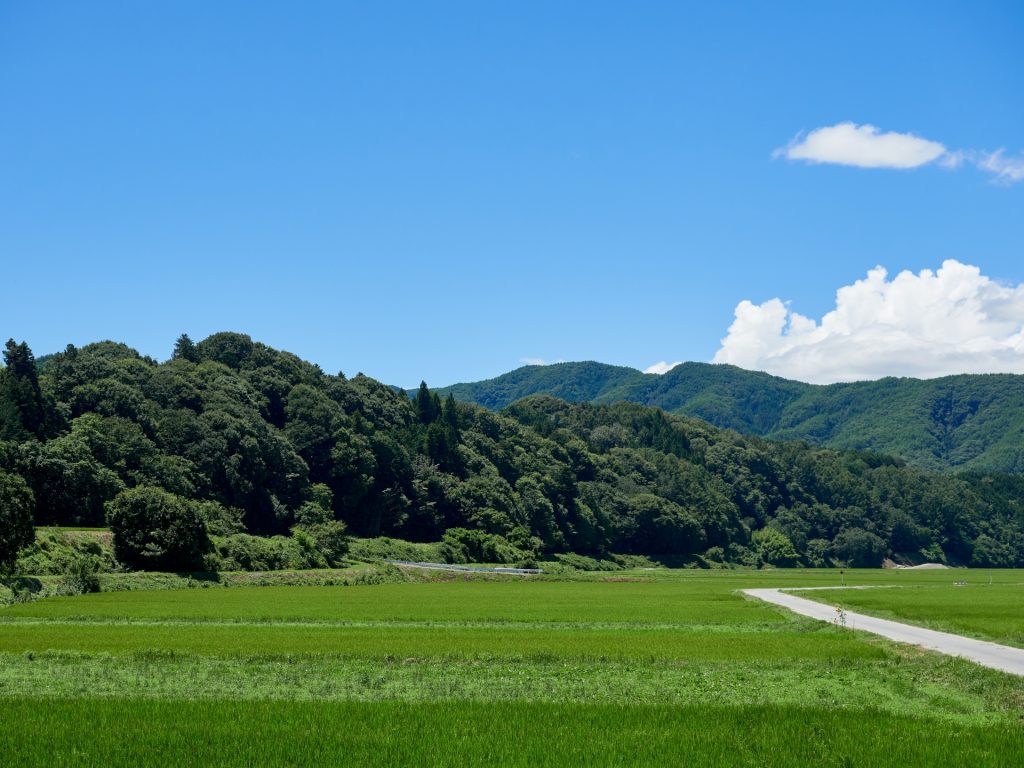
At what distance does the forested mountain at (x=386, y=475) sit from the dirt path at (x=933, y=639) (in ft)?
148

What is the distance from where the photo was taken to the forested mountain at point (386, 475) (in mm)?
90750

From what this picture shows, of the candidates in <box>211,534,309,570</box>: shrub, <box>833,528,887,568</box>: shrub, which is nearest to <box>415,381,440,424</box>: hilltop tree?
<box>211,534,309,570</box>: shrub

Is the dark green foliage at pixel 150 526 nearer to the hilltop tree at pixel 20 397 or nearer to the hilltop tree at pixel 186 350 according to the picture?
the hilltop tree at pixel 20 397

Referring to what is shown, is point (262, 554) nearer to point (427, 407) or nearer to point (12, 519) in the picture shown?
point (12, 519)

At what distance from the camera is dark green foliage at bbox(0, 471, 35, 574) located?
5591 cm

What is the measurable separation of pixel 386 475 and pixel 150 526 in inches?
2226

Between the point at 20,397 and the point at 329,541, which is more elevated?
the point at 20,397

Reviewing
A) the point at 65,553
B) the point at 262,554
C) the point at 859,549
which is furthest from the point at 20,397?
the point at 859,549

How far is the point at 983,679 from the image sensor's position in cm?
2589

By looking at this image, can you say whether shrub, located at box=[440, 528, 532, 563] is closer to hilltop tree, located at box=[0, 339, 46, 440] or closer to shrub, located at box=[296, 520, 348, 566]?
shrub, located at box=[296, 520, 348, 566]

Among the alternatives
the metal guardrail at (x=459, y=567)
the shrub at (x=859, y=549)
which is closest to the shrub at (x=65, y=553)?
the metal guardrail at (x=459, y=567)

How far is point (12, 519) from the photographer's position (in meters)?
56.3

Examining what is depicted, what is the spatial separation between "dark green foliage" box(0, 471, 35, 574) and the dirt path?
4318cm

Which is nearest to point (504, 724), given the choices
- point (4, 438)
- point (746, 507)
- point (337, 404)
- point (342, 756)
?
point (342, 756)
